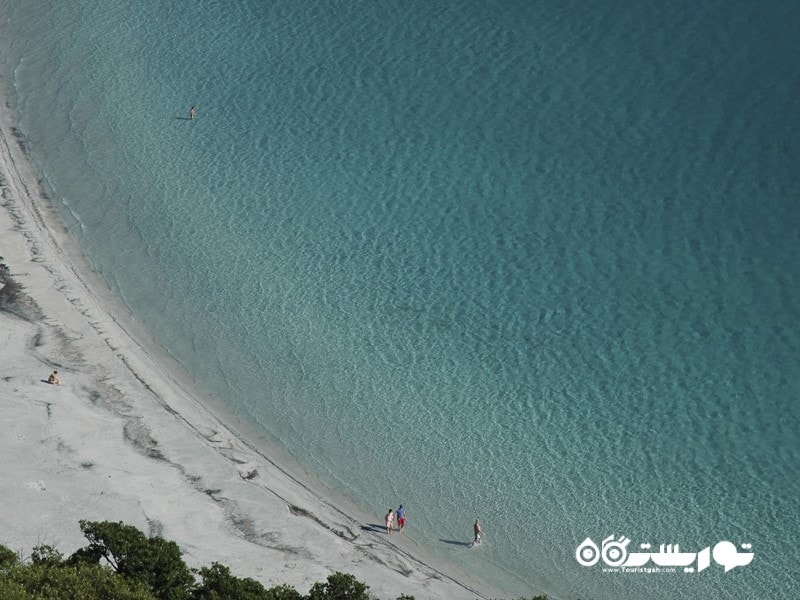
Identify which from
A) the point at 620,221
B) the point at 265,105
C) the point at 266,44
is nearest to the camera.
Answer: the point at 620,221

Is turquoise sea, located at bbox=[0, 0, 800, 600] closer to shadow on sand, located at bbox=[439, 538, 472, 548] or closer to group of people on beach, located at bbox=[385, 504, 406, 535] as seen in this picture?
shadow on sand, located at bbox=[439, 538, 472, 548]

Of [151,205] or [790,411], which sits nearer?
[790,411]

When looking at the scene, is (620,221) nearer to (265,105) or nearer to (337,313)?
(337,313)

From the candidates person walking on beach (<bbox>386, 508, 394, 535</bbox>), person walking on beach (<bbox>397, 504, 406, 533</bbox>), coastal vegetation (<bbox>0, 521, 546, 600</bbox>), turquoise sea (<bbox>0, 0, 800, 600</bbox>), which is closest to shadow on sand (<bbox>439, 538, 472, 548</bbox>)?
turquoise sea (<bbox>0, 0, 800, 600</bbox>)

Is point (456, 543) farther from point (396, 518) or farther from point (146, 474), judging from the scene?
point (146, 474)

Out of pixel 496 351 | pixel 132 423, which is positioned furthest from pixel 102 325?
pixel 496 351

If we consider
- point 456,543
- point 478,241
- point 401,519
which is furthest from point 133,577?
point 478,241
